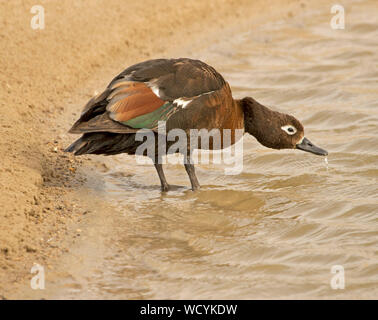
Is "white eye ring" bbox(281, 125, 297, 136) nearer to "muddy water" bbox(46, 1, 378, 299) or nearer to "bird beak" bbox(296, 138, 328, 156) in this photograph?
"bird beak" bbox(296, 138, 328, 156)

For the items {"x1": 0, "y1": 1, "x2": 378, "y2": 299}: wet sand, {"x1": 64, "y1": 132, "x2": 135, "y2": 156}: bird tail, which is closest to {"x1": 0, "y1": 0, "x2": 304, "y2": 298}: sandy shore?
{"x1": 0, "y1": 1, "x2": 378, "y2": 299}: wet sand

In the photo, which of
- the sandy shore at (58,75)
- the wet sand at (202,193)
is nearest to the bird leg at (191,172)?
the wet sand at (202,193)

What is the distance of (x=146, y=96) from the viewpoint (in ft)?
21.9

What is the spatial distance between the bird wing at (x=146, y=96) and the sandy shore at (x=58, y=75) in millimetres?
751

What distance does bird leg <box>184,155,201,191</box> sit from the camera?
7.21 metres

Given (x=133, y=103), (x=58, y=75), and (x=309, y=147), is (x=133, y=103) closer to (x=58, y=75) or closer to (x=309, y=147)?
(x=309, y=147)

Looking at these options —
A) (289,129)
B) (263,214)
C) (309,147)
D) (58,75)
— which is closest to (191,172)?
(263,214)

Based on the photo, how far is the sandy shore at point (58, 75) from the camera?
5.98 m

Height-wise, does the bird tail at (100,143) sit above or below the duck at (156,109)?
below

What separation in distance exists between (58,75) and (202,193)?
302 centimetres

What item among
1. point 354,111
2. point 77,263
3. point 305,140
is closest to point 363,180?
point 305,140

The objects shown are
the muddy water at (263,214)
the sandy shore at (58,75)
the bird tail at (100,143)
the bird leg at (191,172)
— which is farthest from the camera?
the bird leg at (191,172)

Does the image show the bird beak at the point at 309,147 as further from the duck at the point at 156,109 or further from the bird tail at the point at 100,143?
the bird tail at the point at 100,143
